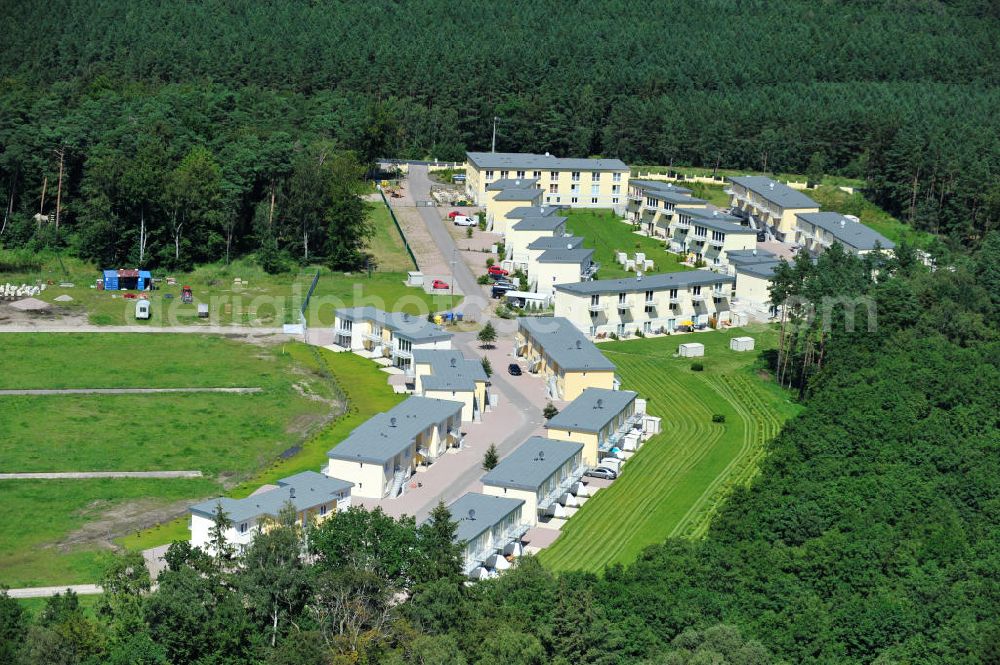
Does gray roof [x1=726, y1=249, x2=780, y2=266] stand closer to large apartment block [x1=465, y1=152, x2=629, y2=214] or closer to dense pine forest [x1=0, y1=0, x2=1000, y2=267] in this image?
dense pine forest [x1=0, y1=0, x2=1000, y2=267]

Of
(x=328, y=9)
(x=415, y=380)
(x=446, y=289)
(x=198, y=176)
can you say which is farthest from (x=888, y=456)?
(x=328, y=9)

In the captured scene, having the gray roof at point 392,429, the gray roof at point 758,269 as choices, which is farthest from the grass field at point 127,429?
the gray roof at point 758,269

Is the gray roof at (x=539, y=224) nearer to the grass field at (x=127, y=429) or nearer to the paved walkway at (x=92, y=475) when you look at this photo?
the grass field at (x=127, y=429)

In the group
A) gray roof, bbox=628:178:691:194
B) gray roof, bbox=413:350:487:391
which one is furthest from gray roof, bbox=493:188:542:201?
gray roof, bbox=413:350:487:391

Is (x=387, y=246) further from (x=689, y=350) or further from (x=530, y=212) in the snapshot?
(x=689, y=350)

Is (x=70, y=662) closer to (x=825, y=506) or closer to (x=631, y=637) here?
(x=631, y=637)

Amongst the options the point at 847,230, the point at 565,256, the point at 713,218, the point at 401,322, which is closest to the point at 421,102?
the point at 713,218
